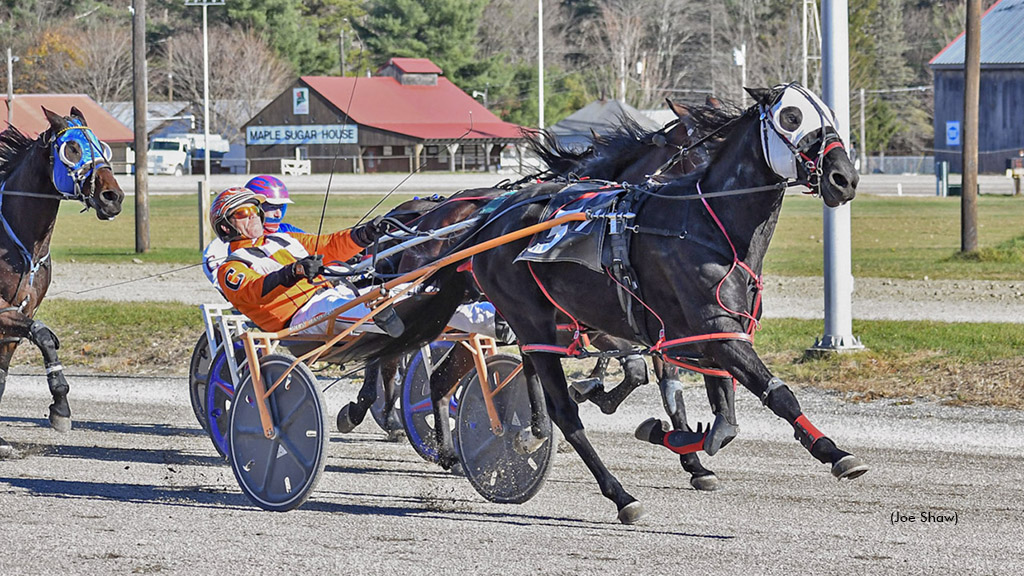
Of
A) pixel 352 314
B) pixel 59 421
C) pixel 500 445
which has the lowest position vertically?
pixel 59 421

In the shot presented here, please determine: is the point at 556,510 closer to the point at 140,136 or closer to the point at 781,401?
the point at 781,401

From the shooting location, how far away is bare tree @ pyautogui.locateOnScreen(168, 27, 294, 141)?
6312 cm

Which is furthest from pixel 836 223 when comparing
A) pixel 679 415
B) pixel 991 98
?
pixel 991 98

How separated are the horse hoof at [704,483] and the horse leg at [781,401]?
1.23m

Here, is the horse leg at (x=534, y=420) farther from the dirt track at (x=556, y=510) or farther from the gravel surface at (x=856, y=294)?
the gravel surface at (x=856, y=294)

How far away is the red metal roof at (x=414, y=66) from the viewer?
61719mm

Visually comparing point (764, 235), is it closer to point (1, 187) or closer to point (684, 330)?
point (684, 330)

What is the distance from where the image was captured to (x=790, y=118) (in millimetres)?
5352

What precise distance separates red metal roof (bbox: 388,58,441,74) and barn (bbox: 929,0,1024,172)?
2224cm

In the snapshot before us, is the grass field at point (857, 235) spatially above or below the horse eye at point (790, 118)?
below

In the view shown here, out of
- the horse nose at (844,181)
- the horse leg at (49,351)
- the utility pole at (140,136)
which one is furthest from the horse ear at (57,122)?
the utility pole at (140,136)

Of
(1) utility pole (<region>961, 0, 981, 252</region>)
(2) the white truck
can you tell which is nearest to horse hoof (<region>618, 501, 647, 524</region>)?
(1) utility pole (<region>961, 0, 981, 252</region>)

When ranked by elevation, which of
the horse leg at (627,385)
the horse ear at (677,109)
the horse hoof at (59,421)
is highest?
the horse ear at (677,109)

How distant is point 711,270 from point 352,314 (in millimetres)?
2290
